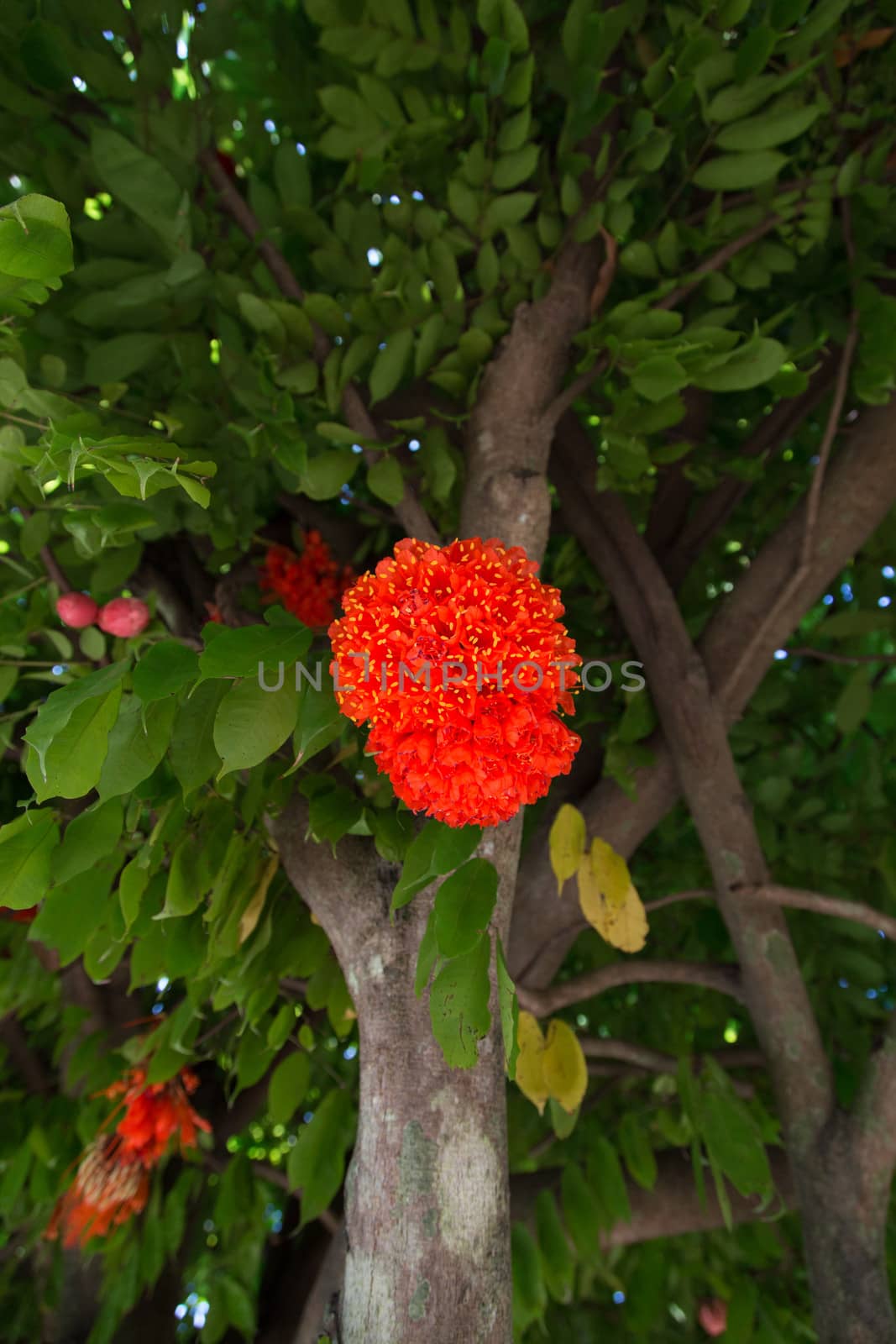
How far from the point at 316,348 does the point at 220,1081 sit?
1643mm

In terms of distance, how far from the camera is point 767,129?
1.03 metres

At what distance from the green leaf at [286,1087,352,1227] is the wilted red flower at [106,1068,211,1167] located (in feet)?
1.02

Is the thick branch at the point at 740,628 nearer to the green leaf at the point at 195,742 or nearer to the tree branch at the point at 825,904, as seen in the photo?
the tree branch at the point at 825,904

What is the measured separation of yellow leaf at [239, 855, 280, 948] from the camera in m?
1.02

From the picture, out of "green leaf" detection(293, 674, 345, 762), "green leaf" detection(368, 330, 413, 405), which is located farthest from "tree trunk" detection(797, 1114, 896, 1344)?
"green leaf" detection(368, 330, 413, 405)

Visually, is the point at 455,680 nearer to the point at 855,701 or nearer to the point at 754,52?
the point at 754,52

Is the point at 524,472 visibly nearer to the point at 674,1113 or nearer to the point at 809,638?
the point at 809,638

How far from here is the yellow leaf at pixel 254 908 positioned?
1021 mm

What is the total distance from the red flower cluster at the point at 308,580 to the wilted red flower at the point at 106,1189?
1025mm

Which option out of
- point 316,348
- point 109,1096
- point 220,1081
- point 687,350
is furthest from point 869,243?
point 220,1081

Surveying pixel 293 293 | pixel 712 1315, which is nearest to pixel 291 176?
pixel 293 293

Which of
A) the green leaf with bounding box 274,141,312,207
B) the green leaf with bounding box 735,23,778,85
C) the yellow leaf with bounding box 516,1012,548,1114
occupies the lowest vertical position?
the yellow leaf with bounding box 516,1012,548,1114

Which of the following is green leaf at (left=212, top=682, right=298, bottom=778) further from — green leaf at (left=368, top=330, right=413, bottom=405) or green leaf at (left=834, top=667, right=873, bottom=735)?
green leaf at (left=834, top=667, right=873, bottom=735)

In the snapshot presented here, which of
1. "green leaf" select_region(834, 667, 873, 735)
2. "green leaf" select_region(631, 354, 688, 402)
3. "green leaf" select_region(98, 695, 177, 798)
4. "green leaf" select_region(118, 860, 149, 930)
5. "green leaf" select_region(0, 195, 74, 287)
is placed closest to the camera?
"green leaf" select_region(0, 195, 74, 287)
